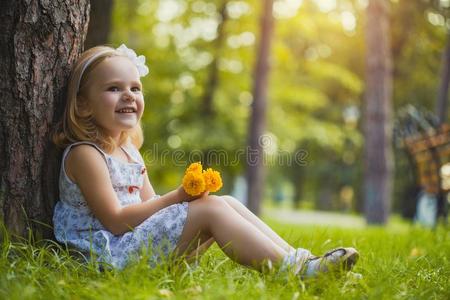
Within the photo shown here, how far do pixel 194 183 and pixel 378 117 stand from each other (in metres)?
6.05

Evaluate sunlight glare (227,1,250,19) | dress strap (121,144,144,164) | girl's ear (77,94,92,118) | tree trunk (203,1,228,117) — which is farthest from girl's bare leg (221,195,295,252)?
sunlight glare (227,1,250,19)

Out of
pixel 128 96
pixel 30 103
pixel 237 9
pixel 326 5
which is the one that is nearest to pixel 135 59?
pixel 128 96

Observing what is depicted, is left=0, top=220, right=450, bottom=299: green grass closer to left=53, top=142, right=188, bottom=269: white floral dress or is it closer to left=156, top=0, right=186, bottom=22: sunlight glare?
left=53, top=142, right=188, bottom=269: white floral dress

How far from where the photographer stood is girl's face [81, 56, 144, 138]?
2688mm

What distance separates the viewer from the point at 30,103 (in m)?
2.59

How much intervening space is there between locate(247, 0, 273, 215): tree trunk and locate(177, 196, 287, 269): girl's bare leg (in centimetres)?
615

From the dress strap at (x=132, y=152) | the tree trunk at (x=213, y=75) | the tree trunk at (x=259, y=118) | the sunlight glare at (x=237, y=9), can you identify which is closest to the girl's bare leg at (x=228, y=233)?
the dress strap at (x=132, y=152)

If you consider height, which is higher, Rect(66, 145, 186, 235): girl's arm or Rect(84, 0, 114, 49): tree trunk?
Rect(84, 0, 114, 49): tree trunk

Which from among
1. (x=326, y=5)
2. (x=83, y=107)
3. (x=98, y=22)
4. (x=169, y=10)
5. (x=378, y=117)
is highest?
(x=326, y=5)

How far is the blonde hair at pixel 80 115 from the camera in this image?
265 cm

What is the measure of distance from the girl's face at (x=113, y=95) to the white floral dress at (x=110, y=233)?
6.8 inches

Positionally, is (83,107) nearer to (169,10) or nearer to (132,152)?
(132,152)

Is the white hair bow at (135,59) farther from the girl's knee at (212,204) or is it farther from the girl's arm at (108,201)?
the girl's knee at (212,204)

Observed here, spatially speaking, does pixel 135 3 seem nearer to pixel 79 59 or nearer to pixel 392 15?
pixel 79 59
